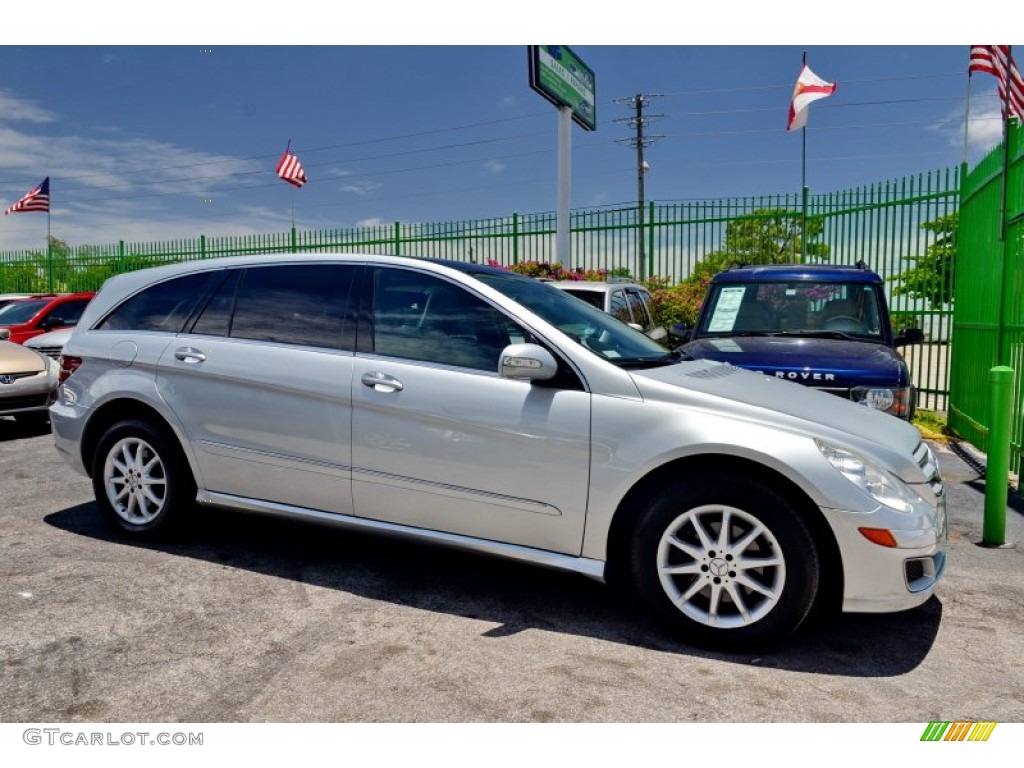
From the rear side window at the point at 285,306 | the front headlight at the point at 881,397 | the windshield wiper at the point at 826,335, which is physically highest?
the rear side window at the point at 285,306

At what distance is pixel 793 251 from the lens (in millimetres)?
11766

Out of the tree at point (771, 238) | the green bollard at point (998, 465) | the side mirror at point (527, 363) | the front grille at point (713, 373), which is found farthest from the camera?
the tree at point (771, 238)

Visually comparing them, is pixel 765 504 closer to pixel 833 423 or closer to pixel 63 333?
pixel 833 423

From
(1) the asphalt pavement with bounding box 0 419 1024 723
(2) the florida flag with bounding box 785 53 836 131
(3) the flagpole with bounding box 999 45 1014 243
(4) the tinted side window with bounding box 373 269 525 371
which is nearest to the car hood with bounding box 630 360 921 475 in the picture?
(4) the tinted side window with bounding box 373 269 525 371

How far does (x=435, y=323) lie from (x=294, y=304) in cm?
87

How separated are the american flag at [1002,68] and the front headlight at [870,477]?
5784mm

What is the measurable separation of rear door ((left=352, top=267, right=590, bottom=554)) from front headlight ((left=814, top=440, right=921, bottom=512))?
0.98 metres

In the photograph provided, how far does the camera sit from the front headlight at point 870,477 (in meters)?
3.12

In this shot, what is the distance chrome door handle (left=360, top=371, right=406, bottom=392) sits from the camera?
3766mm

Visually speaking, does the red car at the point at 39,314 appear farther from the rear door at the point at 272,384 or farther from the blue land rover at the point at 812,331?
the blue land rover at the point at 812,331

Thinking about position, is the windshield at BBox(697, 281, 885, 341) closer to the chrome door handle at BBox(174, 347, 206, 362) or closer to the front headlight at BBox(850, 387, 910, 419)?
the front headlight at BBox(850, 387, 910, 419)

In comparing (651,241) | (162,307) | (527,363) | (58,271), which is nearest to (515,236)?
(651,241)

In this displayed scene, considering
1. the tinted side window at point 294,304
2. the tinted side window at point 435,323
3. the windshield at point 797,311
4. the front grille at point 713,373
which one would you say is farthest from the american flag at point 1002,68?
the tinted side window at point 294,304

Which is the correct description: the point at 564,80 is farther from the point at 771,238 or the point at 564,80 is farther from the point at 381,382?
the point at 381,382
